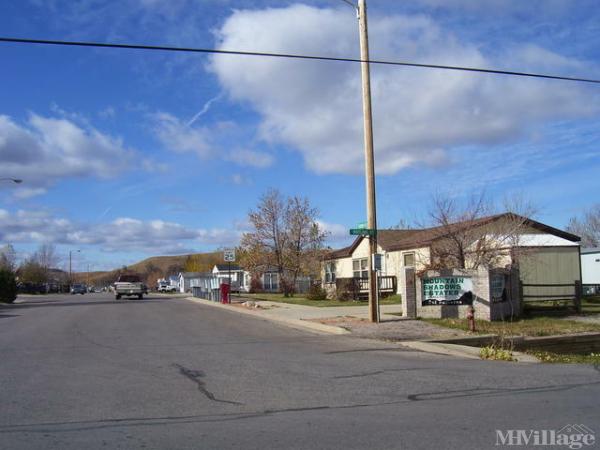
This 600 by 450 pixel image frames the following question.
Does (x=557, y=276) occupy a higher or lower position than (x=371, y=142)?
lower

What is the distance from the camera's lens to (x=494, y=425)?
7094 mm

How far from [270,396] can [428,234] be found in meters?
22.5

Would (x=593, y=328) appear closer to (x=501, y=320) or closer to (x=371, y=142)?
(x=501, y=320)

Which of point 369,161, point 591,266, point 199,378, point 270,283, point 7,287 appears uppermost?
point 369,161

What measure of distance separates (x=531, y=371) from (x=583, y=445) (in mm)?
5352

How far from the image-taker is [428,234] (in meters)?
30.1

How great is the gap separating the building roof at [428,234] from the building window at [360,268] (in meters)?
0.98

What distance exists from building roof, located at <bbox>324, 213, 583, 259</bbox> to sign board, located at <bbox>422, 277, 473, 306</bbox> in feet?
11.8

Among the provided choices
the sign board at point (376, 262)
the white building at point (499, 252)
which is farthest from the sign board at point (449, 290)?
the sign board at point (376, 262)

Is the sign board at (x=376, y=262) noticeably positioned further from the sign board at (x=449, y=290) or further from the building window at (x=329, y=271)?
the building window at (x=329, y=271)

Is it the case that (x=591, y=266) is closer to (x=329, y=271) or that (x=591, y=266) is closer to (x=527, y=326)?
(x=329, y=271)

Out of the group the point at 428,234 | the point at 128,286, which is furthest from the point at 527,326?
the point at 128,286

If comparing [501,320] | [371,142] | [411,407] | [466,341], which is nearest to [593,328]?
[501,320]

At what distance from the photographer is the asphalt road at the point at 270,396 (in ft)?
21.8
